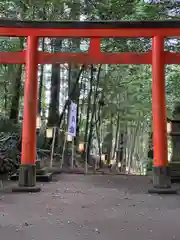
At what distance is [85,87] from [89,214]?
10.4 m

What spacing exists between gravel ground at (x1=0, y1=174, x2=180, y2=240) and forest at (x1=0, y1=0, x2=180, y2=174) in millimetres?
2683

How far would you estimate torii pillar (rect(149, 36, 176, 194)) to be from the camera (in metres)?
7.30

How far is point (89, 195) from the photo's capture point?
6.67 metres

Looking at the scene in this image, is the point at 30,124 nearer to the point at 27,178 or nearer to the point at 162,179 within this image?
the point at 27,178

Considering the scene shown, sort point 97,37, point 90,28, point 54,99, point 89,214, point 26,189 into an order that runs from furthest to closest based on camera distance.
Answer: point 54,99
point 97,37
point 90,28
point 26,189
point 89,214

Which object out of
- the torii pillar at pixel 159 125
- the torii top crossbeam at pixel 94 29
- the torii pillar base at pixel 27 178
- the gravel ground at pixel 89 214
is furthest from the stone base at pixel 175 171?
the torii pillar base at pixel 27 178

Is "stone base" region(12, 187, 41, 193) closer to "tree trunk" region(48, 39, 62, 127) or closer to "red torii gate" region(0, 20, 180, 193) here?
"red torii gate" region(0, 20, 180, 193)

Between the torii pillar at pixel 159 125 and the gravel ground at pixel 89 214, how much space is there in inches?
16.4

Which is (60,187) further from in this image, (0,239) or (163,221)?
(0,239)

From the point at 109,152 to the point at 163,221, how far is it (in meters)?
12.7

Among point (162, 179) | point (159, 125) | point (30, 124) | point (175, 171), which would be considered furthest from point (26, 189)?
point (175, 171)

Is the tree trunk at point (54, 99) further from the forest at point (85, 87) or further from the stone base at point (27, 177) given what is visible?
the stone base at point (27, 177)

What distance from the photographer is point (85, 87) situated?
15180 mm

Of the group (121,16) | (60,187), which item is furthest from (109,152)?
(60,187)
